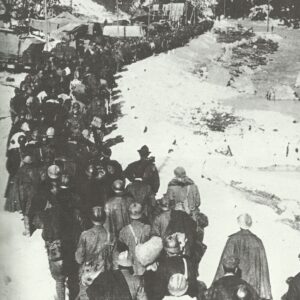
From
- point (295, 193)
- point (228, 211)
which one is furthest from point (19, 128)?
point (295, 193)

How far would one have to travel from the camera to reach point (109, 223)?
6.06m

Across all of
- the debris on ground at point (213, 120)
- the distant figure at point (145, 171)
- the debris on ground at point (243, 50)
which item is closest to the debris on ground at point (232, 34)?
the debris on ground at point (243, 50)

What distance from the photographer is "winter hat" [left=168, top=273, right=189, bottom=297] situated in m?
4.61

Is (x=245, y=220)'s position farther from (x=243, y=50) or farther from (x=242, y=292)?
(x=243, y=50)

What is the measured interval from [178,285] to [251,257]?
129 cm

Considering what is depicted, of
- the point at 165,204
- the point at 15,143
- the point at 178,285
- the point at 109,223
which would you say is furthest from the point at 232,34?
the point at 178,285

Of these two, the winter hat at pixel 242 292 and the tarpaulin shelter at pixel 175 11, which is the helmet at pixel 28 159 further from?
the tarpaulin shelter at pixel 175 11

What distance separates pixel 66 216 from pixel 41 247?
149 cm

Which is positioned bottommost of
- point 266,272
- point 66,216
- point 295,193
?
point 295,193

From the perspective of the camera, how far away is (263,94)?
22234mm

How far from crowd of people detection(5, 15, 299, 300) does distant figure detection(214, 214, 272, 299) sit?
1 centimetres

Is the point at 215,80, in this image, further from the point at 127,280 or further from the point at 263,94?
the point at 127,280

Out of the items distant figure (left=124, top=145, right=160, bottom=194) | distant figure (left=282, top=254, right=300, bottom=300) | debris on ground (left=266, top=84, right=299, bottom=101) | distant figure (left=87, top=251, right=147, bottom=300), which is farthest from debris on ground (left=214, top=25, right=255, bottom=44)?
distant figure (left=87, top=251, right=147, bottom=300)

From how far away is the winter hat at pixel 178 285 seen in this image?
181 inches
